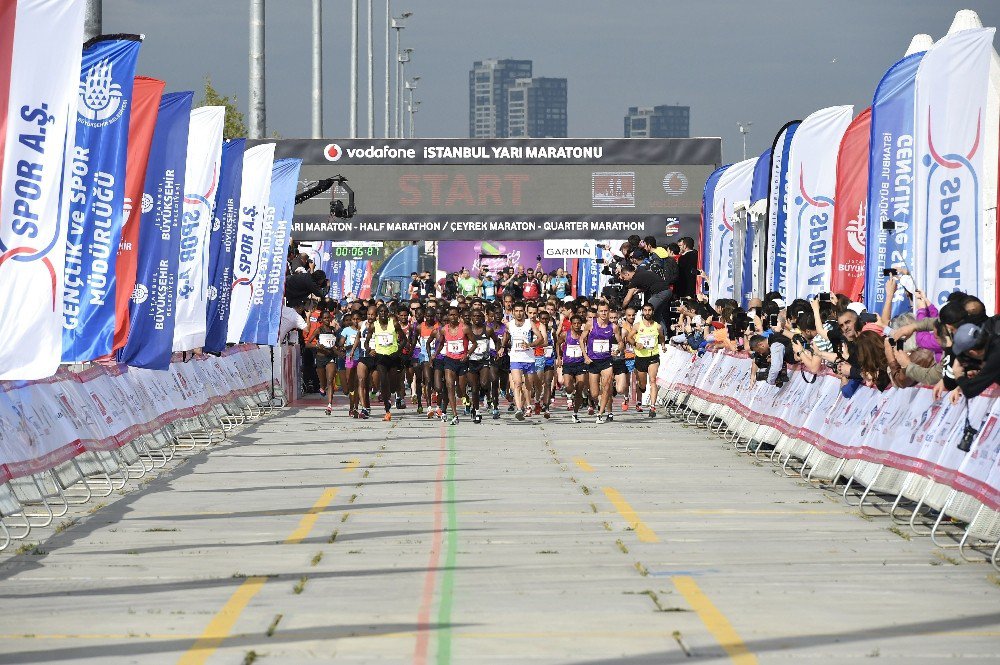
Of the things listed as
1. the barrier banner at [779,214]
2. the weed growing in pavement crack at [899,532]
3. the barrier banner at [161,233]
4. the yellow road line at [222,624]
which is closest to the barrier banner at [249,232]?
the barrier banner at [161,233]

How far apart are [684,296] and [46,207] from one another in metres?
23.1

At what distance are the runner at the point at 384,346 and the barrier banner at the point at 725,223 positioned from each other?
7.27 m

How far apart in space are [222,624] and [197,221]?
14590mm

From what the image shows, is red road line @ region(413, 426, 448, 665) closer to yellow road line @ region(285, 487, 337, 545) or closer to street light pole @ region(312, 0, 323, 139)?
yellow road line @ region(285, 487, 337, 545)

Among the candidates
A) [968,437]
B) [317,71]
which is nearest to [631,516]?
[968,437]

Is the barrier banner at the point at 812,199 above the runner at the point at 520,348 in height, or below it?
above

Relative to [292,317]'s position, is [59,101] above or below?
above

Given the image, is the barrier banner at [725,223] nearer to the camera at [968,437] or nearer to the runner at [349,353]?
the runner at [349,353]

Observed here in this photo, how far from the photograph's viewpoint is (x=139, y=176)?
18969 mm

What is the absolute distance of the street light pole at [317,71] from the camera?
4906cm

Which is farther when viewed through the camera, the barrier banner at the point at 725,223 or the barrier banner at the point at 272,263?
the barrier banner at the point at 725,223

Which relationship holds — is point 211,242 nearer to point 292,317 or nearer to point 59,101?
point 292,317

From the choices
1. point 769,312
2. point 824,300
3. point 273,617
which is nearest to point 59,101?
point 273,617

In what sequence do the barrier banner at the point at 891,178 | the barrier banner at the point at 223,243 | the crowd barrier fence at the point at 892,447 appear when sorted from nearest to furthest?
the crowd barrier fence at the point at 892,447, the barrier banner at the point at 891,178, the barrier banner at the point at 223,243
